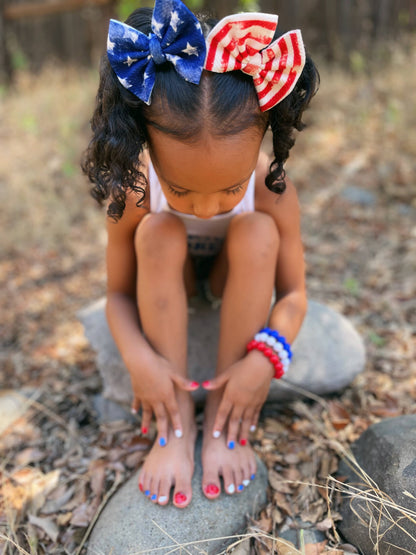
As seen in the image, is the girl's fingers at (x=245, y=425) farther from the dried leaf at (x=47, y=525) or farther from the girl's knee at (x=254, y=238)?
the dried leaf at (x=47, y=525)

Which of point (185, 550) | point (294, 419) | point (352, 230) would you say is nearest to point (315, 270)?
point (352, 230)

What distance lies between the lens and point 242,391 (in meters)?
1.72

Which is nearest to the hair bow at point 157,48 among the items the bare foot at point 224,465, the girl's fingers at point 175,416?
the girl's fingers at point 175,416

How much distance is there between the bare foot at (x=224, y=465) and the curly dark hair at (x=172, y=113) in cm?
84

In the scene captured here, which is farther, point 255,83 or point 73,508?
point 73,508

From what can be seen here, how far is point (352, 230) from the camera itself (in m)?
3.44

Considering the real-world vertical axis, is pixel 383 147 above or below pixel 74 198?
above

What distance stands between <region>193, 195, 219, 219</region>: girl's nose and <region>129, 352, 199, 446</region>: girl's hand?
549 mm

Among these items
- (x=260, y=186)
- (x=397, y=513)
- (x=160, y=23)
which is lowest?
(x=397, y=513)

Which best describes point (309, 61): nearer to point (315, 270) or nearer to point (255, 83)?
point (255, 83)

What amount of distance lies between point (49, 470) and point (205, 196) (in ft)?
3.98

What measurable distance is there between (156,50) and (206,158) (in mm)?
293

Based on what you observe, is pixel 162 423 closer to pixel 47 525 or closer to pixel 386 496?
pixel 47 525

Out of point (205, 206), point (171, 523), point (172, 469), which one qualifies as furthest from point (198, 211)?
point (171, 523)
